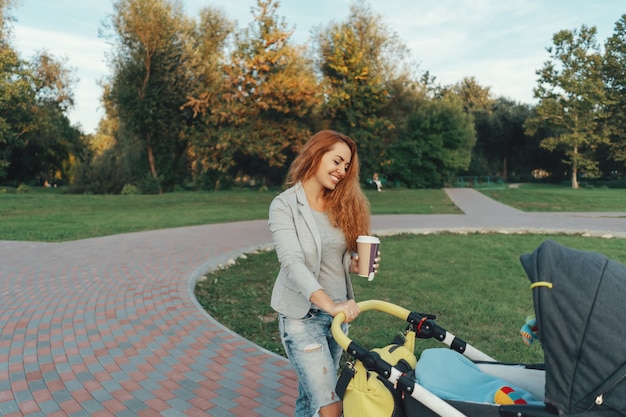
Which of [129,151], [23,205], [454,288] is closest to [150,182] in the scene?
[129,151]

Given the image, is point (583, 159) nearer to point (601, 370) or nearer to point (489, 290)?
point (489, 290)

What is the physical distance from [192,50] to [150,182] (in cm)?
912

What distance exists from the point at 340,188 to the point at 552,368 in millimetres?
1261

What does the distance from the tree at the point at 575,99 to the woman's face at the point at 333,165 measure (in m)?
39.3

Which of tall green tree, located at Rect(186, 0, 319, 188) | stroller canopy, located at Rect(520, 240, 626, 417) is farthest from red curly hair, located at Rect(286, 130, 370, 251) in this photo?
tall green tree, located at Rect(186, 0, 319, 188)

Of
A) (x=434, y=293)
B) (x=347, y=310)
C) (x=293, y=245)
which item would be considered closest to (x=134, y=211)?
(x=434, y=293)

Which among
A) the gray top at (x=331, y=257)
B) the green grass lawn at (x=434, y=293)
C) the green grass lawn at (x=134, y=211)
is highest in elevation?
the gray top at (x=331, y=257)

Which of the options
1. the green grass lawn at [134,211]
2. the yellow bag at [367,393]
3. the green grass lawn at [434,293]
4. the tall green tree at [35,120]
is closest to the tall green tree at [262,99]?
the green grass lawn at [134,211]

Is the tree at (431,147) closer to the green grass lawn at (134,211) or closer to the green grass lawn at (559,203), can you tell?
the green grass lawn at (134,211)

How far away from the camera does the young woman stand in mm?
2250

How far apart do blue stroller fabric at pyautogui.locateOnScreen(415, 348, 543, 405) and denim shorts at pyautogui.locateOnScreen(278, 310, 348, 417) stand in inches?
16.5

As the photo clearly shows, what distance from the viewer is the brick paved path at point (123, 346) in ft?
11.7

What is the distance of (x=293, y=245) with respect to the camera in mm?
2316

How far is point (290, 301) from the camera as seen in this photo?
235 centimetres
